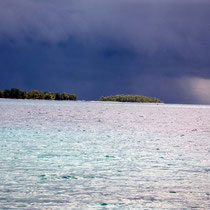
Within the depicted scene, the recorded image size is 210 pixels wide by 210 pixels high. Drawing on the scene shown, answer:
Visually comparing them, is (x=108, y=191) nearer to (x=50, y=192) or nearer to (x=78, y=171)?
(x=50, y=192)

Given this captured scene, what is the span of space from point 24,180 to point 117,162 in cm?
498

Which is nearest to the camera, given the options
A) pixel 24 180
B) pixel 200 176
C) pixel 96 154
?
pixel 24 180

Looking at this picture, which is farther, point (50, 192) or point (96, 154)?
point (96, 154)

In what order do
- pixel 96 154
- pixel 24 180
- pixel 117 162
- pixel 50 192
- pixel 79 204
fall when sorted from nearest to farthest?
pixel 79 204, pixel 50 192, pixel 24 180, pixel 117 162, pixel 96 154

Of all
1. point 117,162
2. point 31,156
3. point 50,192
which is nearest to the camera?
point 50,192

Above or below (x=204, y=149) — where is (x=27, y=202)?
below

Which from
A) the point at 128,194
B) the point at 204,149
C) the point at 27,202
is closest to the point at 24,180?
the point at 27,202

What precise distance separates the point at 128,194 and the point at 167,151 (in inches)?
399

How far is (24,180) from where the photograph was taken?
11.4 m

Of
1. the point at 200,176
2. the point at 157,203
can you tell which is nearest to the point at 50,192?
the point at 157,203

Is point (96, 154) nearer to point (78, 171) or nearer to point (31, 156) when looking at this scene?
point (31, 156)

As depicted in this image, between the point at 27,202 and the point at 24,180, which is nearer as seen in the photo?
the point at 27,202

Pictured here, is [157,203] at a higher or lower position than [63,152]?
lower

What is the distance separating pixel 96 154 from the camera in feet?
57.9
